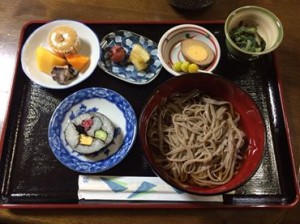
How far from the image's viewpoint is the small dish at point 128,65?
142cm

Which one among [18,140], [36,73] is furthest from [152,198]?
[36,73]

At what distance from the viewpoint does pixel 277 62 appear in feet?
4.74

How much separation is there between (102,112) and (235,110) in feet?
1.61

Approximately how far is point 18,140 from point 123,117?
39 cm

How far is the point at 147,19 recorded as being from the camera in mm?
1541

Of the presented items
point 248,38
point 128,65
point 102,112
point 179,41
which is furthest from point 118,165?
point 248,38

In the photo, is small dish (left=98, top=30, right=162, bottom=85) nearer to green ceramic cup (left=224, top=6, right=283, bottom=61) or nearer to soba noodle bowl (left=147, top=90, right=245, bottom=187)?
soba noodle bowl (left=147, top=90, right=245, bottom=187)

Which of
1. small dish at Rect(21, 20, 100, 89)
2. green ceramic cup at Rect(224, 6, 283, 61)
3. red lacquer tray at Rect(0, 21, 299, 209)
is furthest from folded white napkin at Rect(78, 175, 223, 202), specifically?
green ceramic cup at Rect(224, 6, 283, 61)

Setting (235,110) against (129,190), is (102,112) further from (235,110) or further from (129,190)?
(235,110)

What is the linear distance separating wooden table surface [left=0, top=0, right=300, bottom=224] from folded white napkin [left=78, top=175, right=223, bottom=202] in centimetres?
6

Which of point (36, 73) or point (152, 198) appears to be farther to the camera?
point (36, 73)

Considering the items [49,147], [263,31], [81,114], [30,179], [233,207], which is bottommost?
[233,207]

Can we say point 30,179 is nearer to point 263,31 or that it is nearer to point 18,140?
point 18,140

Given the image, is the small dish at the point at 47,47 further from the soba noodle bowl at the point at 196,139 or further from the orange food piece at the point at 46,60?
the soba noodle bowl at the point at 196,139
